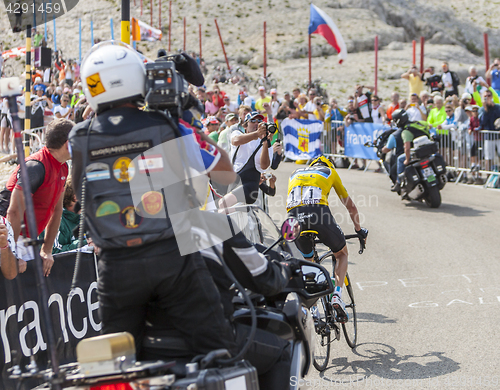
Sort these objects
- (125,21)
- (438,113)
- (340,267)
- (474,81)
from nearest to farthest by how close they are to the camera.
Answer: (125,21) → (340,267) → (438,113) → (474,81)

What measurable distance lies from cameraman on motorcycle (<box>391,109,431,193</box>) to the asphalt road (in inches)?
33.7

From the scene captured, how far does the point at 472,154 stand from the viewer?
14758 millimetres

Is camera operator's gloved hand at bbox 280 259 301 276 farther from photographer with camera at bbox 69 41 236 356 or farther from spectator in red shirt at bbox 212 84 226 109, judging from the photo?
spectator in red shirt at bbox 212 84 226 109

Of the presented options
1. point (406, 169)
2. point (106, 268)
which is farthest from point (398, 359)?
point (406, 169)

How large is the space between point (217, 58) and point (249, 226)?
61.6 metres

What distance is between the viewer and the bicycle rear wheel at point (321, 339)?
551cm

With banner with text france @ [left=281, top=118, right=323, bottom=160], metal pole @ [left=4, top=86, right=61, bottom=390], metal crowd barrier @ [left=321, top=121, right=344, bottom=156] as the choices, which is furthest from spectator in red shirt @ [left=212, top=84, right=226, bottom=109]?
metal pole @ [left=4, top=86, right=61, bottom=390]

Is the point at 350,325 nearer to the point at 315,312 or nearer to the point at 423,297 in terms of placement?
the point at 315,312

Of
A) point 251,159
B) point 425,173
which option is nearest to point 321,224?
point 251,159

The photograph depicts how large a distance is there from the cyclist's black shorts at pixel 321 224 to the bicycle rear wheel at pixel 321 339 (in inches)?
31.2

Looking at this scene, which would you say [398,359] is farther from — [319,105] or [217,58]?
[217,58]

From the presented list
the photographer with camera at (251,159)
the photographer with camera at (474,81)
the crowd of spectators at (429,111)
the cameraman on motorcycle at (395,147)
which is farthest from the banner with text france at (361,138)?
the photographer with camera at (251,159)

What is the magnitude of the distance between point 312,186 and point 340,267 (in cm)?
90

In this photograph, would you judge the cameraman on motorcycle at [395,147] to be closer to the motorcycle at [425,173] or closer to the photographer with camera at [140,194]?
the motorcycle at [425,173]
